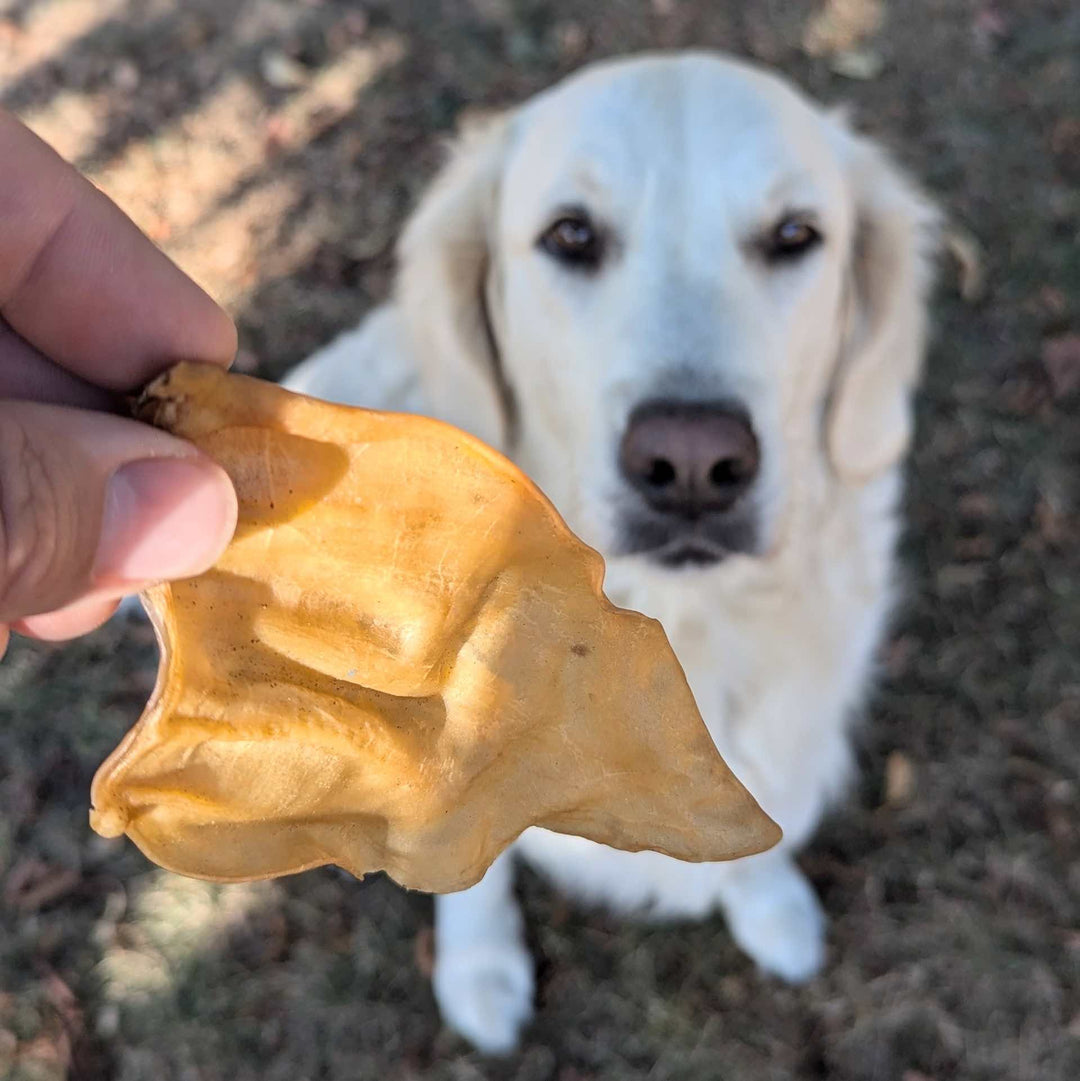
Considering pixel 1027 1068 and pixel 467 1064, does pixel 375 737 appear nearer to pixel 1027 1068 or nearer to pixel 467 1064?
pixel 467 1064

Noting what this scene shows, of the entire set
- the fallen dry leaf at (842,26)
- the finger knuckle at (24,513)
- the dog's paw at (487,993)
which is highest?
the finger knuckle at (24,513)

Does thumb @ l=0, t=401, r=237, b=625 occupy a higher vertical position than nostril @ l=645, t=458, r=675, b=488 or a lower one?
higher

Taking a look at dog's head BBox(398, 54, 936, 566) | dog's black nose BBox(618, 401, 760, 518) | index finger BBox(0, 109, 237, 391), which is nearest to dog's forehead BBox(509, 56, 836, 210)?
dog's head BBox(398, 54, 936, 566)

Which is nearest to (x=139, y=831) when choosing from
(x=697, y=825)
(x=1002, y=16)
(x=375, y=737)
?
(x=375, y=737)

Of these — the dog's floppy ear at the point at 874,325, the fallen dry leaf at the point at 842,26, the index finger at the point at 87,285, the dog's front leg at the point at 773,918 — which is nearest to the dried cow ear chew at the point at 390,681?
the index finger at the point at 87,285

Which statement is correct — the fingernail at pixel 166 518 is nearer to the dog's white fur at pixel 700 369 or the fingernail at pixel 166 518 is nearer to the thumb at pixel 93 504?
the thumb at pixel 93 504

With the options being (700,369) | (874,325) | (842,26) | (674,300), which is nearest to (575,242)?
(674,300)

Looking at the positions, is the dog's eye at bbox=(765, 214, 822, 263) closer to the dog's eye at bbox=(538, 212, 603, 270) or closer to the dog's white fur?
the dog's white fur
